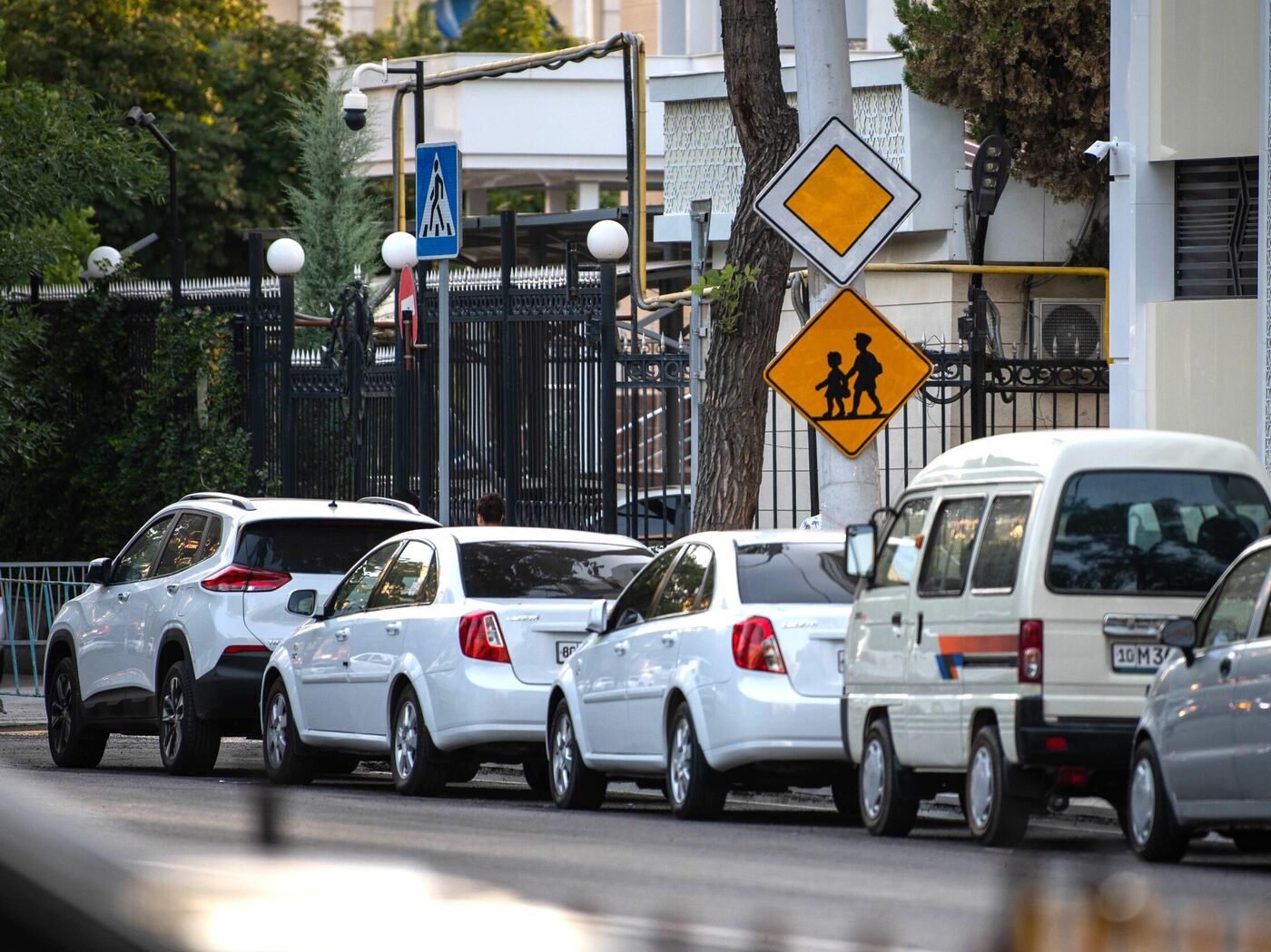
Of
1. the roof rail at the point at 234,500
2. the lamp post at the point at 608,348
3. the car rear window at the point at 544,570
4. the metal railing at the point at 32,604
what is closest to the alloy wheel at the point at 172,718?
the roof rail at the point at 234,500

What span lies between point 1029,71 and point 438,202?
6945 mm

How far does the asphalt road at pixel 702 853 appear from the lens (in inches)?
111

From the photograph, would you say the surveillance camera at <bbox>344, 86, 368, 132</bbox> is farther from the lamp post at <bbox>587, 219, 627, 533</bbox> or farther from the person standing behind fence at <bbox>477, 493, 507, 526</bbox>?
the person standing behind fence at <bbox>477, 493, 507, 526</bbox>

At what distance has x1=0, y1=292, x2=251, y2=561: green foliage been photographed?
2467cm

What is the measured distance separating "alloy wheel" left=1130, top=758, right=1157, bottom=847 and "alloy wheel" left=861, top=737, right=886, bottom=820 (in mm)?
1369

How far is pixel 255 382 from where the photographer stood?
78.9 feet

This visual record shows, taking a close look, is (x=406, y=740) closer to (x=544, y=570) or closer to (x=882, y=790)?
(x=544, y=570)

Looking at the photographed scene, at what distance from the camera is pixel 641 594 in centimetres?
1245

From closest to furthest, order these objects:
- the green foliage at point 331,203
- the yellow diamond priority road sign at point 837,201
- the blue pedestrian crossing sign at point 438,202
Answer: the yellow diamond priority road sign at point 837,201 < the blue pedestrian crossing sign at point 438,202 < the green foliage at point 331,203

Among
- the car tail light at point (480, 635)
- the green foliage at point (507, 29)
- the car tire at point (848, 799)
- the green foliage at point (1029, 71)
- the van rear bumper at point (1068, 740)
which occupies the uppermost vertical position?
the green foliage at point (507, 29)

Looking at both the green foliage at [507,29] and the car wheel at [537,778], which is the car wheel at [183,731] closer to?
the car wheel at [537,778]

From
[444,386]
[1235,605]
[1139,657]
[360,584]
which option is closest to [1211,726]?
[1235,605]

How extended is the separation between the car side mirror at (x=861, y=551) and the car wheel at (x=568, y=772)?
87.3 inches

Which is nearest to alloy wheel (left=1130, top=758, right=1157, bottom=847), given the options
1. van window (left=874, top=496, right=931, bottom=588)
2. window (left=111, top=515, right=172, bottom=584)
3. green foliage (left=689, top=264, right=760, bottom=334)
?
van window (left=874, top=496, right=931, bottom=588)
